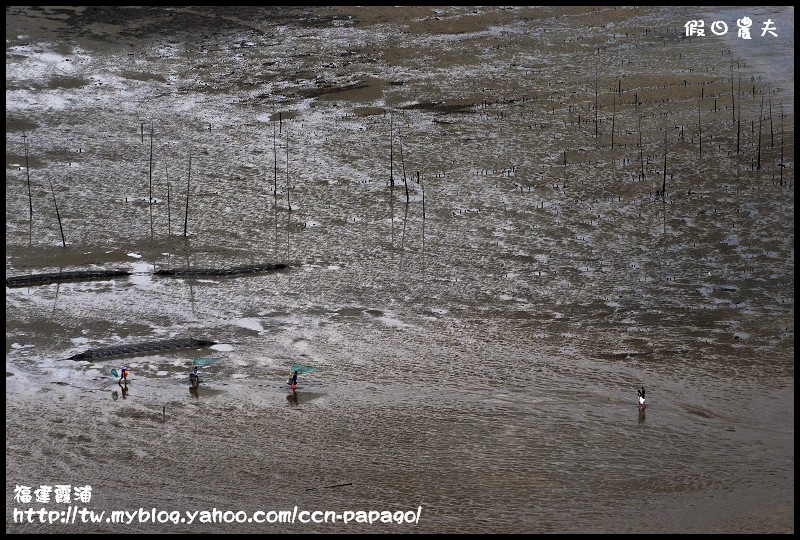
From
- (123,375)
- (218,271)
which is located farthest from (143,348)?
(218,271)

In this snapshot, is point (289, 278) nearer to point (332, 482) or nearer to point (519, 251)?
point (519, 251)

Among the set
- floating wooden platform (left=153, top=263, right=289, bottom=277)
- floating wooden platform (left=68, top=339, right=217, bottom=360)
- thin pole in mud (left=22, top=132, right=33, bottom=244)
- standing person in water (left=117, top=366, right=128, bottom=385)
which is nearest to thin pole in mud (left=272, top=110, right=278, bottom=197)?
floating wooden platform (left=153, top=263, right=289, bottom=277)

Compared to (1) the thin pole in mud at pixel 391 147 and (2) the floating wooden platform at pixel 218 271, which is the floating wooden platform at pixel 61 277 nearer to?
(2) the floating wooden platform at pixel 218 271

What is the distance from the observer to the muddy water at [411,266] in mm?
19312

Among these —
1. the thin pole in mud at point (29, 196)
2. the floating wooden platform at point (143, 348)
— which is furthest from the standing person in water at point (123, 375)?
the thin pole in mud at point (29, 196)

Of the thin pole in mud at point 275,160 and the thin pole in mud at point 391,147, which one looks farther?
the thin pole in mud at point 391,147

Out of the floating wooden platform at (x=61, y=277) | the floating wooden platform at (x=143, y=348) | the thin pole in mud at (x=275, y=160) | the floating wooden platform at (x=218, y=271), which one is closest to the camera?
the floating wooden platform at (x=143, y=348)

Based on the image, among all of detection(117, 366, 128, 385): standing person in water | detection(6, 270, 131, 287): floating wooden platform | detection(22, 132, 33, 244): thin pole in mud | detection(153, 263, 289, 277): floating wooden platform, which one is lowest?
detection(117, 366, 128, 385): standing person in water

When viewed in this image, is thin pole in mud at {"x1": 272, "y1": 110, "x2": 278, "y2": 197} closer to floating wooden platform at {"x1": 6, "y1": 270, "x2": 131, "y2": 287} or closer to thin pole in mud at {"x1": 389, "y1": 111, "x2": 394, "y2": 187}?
thin pole in mud at {"x1": 389, "y1": 111, "x2": 394, "y2": 187}

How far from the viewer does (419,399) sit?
22.1 metres

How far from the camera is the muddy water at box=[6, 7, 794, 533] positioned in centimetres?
1931

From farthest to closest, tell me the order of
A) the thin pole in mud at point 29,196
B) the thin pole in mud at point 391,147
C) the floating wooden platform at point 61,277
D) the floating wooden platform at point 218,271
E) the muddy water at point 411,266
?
the thin pole in mud at point 391,147 < the thin pole in mud at point 29,196 < the floating wooden platform at point 218,271 < the floating wooden platform at point 61,277 < the muddy water at point 411,266

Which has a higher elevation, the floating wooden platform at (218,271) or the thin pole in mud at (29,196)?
the thin pole in mud at (29,196)

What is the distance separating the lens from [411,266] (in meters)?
28.7
